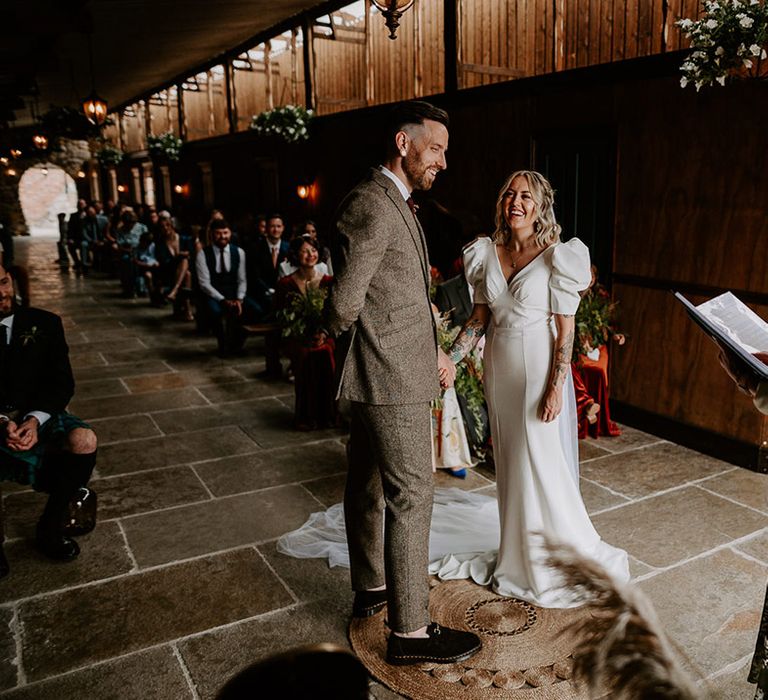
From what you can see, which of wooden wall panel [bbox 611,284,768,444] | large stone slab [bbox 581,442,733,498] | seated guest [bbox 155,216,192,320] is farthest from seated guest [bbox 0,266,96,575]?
seated guest [bbox 155,216,192,320]

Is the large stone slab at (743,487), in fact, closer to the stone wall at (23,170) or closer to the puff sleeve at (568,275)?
the puff sleeve at (568,275)

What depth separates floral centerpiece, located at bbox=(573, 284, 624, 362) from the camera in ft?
17.4

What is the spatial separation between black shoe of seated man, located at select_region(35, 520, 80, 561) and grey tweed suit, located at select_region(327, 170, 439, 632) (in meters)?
1.88

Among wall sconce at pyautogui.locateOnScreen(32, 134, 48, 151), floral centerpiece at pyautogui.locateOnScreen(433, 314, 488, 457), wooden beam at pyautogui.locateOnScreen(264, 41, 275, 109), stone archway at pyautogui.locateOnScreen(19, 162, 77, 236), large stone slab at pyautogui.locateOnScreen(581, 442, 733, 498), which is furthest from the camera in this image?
stone archway at pyautogui.locateOnScreen(19, 162, 77, 236)

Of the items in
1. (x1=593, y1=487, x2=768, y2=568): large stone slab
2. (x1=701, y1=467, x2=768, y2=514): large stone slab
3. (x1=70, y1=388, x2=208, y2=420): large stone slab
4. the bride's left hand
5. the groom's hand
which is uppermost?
the groom's hand

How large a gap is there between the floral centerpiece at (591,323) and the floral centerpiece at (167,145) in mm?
15165

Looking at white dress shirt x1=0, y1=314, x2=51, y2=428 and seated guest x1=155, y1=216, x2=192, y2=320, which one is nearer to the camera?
white dress shirt x1=0, y1=314, x2=51, y2=428

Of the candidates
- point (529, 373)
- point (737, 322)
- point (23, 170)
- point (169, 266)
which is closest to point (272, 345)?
point (169, 266)

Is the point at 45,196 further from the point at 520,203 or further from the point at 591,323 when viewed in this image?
the point at 520,203

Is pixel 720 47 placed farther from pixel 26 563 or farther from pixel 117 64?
pixel 117 64

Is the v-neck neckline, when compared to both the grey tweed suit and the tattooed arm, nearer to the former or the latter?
the tattooed arm

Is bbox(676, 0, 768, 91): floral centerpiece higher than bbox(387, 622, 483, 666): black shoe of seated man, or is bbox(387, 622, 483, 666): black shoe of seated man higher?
bbox(676, 0, 768, 91): floral centerpiece

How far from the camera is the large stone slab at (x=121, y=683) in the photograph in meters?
2.63

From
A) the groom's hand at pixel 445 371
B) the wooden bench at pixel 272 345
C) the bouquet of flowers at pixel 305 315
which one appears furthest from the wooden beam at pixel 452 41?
the groom's hand at pixel 445 371
